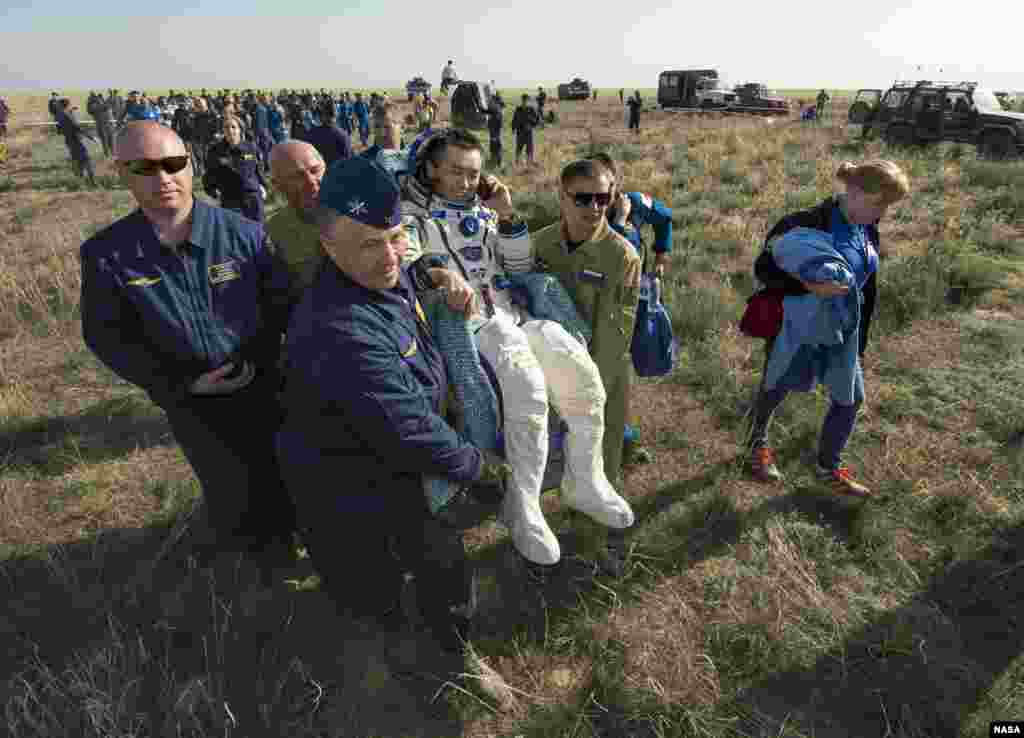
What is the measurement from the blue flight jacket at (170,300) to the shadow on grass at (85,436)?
2.36 metres

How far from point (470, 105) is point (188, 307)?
24.4 m

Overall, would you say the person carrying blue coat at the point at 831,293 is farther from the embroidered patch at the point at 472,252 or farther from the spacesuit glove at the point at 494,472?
the spacesuit glove at the point at 494,472

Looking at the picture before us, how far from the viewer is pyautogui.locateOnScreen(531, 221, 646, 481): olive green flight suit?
2.68m

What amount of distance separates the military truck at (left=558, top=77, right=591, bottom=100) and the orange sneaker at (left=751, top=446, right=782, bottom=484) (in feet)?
171

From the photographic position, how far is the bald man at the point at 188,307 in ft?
7.21

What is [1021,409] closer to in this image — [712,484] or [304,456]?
[712,484]

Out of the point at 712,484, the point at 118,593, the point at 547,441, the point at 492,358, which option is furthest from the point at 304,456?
the point at 712,484

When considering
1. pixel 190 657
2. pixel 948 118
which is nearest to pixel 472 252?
pixel 190 657

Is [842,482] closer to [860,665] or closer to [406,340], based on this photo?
[860,665]

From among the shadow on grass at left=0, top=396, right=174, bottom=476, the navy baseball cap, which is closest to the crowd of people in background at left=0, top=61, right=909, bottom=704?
the navy baseball cap

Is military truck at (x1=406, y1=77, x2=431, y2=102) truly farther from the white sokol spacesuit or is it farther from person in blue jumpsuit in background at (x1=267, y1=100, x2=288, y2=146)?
the white sokol spacesuit

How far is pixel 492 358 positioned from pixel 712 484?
2411 millimetres

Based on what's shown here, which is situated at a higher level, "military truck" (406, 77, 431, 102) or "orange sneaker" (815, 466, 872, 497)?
"military truck" (406, 77, 431, 102)

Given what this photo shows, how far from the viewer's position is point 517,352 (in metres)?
2.02
